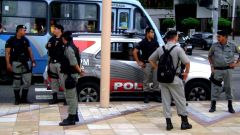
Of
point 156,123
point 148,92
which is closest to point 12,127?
point 156,123

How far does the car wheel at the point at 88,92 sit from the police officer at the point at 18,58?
1221 mm

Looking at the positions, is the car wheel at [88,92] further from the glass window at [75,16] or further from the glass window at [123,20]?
the glass window at [123,20]

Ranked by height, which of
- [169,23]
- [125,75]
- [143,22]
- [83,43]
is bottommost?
[125,75]

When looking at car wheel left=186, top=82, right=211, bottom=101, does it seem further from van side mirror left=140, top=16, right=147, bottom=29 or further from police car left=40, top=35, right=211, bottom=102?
van side mirror left=140, top=16, right=147, bottom=29

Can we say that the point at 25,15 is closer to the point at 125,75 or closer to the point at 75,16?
the point at 75,16

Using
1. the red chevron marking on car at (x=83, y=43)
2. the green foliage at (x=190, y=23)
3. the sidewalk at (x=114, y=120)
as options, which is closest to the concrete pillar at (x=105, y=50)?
the sidewalk at (x=114, y=120)

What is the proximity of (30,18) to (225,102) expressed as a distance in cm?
692

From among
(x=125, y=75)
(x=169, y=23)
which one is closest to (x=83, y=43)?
(x=125, y=75)

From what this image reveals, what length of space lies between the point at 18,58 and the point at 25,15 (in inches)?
184

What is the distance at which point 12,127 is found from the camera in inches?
339

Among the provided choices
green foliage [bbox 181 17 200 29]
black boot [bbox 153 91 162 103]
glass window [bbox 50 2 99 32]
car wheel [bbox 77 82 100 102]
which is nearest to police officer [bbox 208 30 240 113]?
black boot [bbox 153 91 162 103]

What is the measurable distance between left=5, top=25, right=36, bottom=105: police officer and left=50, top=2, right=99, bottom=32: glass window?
4.60 metres

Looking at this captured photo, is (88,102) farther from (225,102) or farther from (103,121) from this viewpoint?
(225,102)

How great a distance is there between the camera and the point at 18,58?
36.0ft
